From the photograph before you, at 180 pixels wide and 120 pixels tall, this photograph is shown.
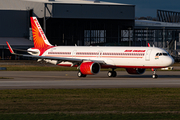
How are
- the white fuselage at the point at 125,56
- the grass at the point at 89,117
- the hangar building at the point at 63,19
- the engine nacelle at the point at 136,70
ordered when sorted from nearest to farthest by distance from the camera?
the grass at the point at 89,117
the white fuselage at the point at 125,56
the engine nacelle at the point at 136,70
the hangar building at the point at 63,19

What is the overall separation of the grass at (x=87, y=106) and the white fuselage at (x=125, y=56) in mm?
16482

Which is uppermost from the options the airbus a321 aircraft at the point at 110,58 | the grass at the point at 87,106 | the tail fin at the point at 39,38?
the tail fin at the point at 39,38

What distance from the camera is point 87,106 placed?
17047 mm

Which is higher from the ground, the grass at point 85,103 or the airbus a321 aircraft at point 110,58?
the airbus a321 aircraft at point 110,58

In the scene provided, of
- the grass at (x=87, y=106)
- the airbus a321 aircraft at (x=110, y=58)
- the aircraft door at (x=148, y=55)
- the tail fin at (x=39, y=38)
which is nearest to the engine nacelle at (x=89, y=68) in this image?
the airbus a321 aircraft at (x=110, y=58)

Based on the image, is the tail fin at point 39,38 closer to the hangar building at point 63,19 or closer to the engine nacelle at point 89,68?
the engine nacelle at point 89,68

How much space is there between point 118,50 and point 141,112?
82.6ft

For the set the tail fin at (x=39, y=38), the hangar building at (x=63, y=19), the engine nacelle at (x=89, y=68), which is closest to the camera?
the engine nacelle at (x=89, y=68)

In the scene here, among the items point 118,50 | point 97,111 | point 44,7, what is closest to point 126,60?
point 118,50

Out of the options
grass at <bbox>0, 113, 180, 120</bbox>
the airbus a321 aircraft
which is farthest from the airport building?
grass at <bbox>0, 113, 180, 120</bbox>

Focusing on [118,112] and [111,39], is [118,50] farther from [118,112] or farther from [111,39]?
[111,39]

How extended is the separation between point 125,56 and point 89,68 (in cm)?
440

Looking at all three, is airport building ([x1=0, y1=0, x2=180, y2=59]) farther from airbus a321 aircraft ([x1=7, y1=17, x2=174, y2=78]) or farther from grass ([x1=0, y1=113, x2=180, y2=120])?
grass ([x1=0, y1=113, x2=180, y2=120])

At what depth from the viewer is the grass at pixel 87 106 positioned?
14.1 meters
